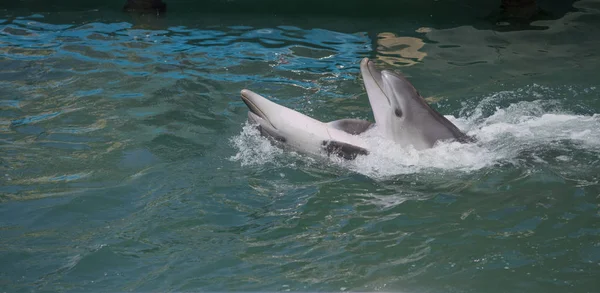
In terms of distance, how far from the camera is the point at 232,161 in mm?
6906

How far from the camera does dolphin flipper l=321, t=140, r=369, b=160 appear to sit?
6.62 metres

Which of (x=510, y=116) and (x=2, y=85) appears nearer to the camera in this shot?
(x=510, y=116)

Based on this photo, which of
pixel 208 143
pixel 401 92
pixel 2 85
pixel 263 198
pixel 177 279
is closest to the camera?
pixel 177 279

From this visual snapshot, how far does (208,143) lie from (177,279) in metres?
2.86

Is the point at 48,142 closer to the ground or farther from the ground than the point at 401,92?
closer to the ground

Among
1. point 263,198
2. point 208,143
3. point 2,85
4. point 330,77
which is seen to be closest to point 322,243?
point 263,198

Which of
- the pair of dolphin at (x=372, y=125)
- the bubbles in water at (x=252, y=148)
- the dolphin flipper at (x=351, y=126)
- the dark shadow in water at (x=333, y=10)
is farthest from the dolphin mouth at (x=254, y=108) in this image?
the dark shadow in water at (x=333, y=10)

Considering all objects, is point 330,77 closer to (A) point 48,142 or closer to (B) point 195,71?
(B) point 195,71

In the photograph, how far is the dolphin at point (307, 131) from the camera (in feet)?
22.0

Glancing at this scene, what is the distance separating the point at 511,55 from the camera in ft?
34.1

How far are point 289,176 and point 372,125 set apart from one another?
107 centimetres

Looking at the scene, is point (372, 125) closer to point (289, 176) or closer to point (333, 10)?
point (289, 176)

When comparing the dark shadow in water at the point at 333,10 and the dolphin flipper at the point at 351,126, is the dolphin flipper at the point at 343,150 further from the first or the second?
the dark shadow in water at the point at 333,10

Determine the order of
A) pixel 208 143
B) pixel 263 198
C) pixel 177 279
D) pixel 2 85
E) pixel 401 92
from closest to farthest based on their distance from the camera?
pixel 177 279 → pixel 263 198 → pixel 401 92 → pixel 208 143 → pixel 2 85
